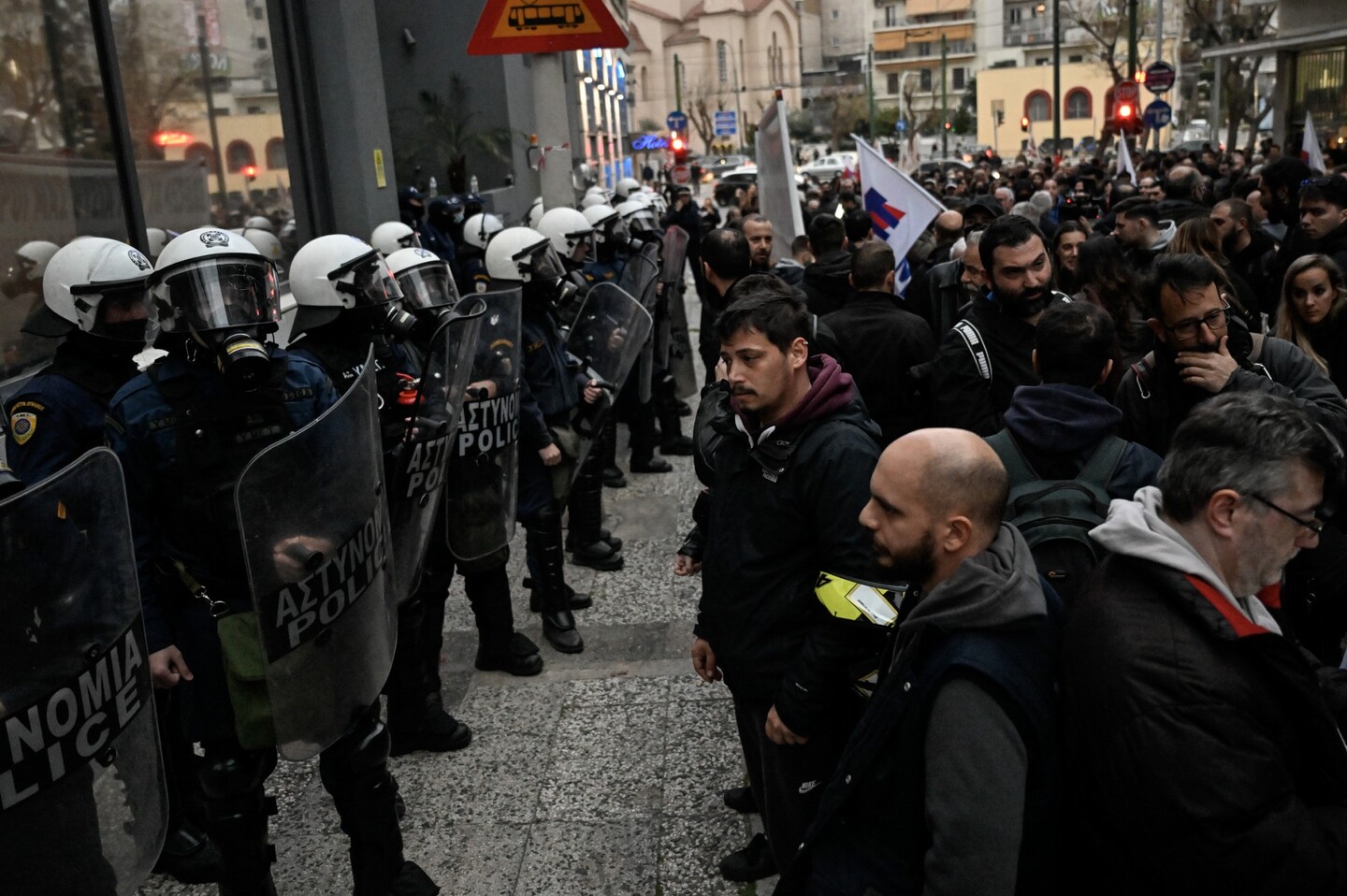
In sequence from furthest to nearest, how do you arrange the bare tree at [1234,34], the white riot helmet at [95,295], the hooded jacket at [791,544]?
the bare tree at [1234,34] < the white riot helmet at [95,295] < the hooded jacket at [791,544]

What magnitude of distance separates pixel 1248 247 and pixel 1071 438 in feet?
16.0

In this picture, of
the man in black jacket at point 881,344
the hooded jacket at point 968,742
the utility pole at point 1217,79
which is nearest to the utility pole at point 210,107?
the man in black jacket at point 881,344

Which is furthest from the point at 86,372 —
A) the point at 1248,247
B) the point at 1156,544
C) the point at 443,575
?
the point at 1248,247

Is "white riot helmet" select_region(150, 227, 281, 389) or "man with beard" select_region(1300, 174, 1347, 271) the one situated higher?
"white riot helmet" select_region(150, 227, 281, 389)

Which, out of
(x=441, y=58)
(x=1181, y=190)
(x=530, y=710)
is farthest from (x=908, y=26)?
Result: (x=530, y=710)

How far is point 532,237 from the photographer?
5551 millimetres

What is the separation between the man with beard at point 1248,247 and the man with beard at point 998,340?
3.22 metres

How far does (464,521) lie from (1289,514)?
3.30 m

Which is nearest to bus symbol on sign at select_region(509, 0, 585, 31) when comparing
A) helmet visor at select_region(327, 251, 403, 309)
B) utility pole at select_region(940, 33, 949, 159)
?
helmet visor at select_region(327, 251, 403, 309)

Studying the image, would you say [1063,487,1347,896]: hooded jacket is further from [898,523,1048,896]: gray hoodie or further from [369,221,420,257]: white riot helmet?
[369,221,420,257]: white riot helmet

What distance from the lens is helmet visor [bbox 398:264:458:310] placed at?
15.6 feet

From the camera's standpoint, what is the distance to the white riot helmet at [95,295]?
366 cm

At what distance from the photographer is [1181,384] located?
11.0ft

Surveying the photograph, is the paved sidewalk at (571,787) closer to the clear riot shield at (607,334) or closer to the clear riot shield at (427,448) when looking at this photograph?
the clear riot shield at (427,448)
